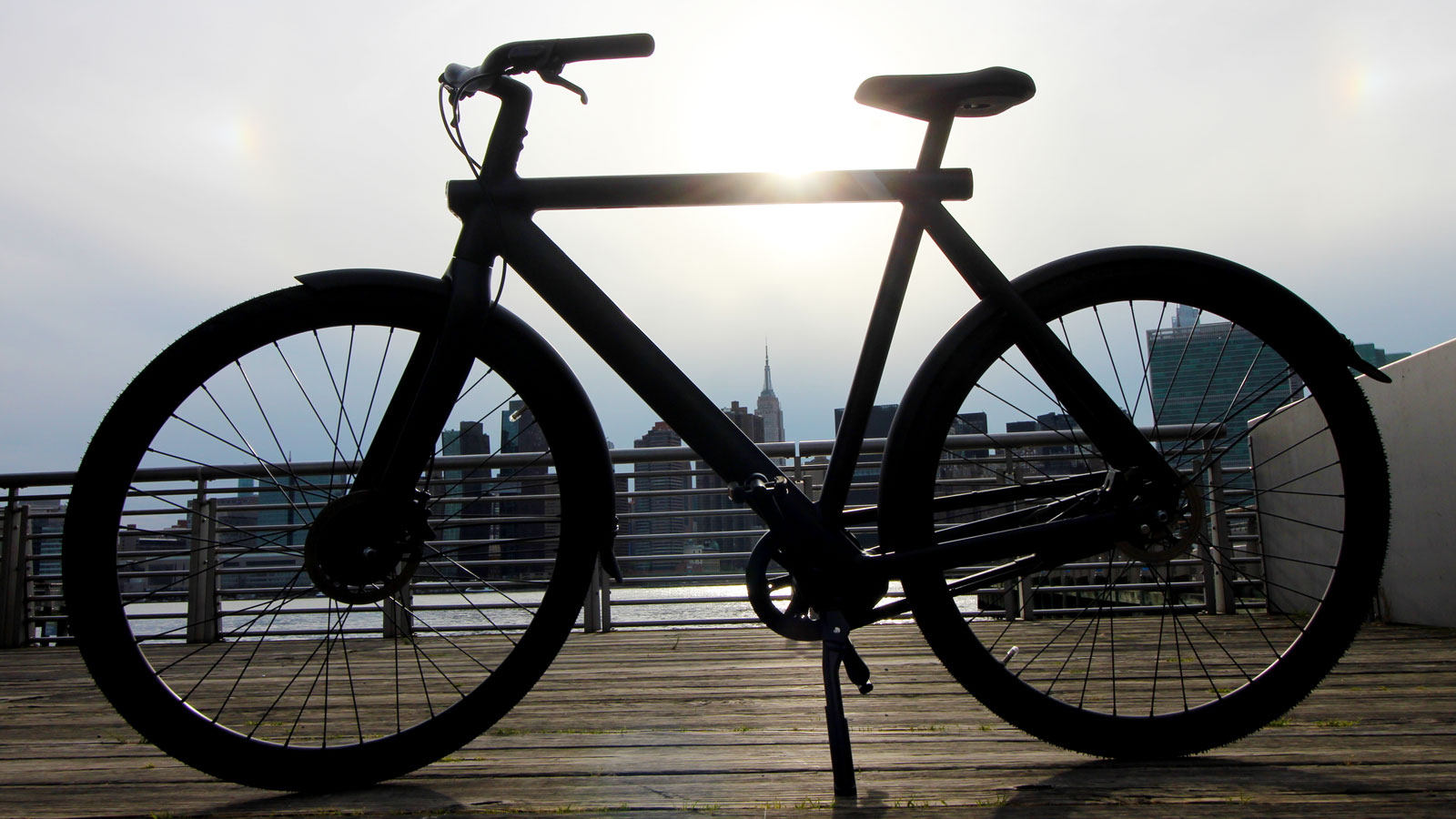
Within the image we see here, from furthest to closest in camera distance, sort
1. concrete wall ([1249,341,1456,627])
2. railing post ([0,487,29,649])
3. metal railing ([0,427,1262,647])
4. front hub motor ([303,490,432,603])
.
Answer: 1. railing post ([0,487,29,649])
2. metal railing ([0,427,1262,647])
3. concrete wall ([1249,341,1456,627])
4. front hub motor ([303,490,432,603])

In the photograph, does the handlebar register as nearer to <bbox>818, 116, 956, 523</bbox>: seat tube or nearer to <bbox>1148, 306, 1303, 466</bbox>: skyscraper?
<bbox>818, 116, 956, 523</bbox>: seat tube

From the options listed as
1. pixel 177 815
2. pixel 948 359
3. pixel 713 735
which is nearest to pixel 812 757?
pixel 713 735

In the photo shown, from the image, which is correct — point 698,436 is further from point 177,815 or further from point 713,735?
point 177,815

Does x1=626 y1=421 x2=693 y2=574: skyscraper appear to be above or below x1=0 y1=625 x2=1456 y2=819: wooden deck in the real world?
above

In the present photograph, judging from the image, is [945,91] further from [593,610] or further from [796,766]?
[593,610]

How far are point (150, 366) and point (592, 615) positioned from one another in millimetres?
2856

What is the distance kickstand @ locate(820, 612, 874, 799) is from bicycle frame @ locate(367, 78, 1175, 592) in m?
0.12

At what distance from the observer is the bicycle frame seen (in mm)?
1205

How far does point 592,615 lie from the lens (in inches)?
150

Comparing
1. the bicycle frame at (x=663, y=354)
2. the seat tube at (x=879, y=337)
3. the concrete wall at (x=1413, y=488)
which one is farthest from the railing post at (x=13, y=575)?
the concrete wall at (x=1413, y=488)

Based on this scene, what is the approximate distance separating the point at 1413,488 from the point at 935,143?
110 inches

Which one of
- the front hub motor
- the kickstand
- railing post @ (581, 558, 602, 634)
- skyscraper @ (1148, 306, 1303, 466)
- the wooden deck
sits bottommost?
railing post @ (581, 558, 602, 634)

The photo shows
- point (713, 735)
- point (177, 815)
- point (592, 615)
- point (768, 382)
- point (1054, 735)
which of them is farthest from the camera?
point (768, 382)

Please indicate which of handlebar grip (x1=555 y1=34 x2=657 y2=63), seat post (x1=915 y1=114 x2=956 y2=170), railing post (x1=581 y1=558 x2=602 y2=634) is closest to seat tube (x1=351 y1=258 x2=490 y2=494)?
handlebar grip (x1=555 y1=34 x2=657 y2=63)
